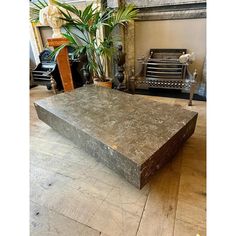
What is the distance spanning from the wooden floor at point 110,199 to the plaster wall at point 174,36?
1545mm

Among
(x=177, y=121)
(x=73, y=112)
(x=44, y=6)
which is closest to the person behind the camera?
(x=177, y=121)

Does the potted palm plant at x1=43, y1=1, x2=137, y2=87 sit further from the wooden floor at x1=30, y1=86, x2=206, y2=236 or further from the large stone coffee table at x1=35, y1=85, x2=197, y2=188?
the wooden floor at x1=30, y1=86, x2=206, y2=236

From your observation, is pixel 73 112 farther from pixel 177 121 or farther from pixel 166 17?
pixel 166 17

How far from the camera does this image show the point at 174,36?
2.42m

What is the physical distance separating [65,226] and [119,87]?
1999 millimetres

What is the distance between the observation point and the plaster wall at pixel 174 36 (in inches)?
89.7

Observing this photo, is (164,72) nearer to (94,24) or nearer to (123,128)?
(94,24)

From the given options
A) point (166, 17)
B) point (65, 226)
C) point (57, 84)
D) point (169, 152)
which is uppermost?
point (166, 17)

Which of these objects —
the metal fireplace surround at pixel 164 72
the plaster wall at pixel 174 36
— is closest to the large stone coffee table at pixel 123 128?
the metal fireplace surround at pixel 164 72

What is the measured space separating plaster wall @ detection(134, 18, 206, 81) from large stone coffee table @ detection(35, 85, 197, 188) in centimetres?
136

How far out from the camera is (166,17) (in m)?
2.34

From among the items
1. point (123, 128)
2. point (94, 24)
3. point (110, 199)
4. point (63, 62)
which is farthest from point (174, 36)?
point (110, 199)

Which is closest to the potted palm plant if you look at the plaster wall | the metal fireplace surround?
the plaster wall
